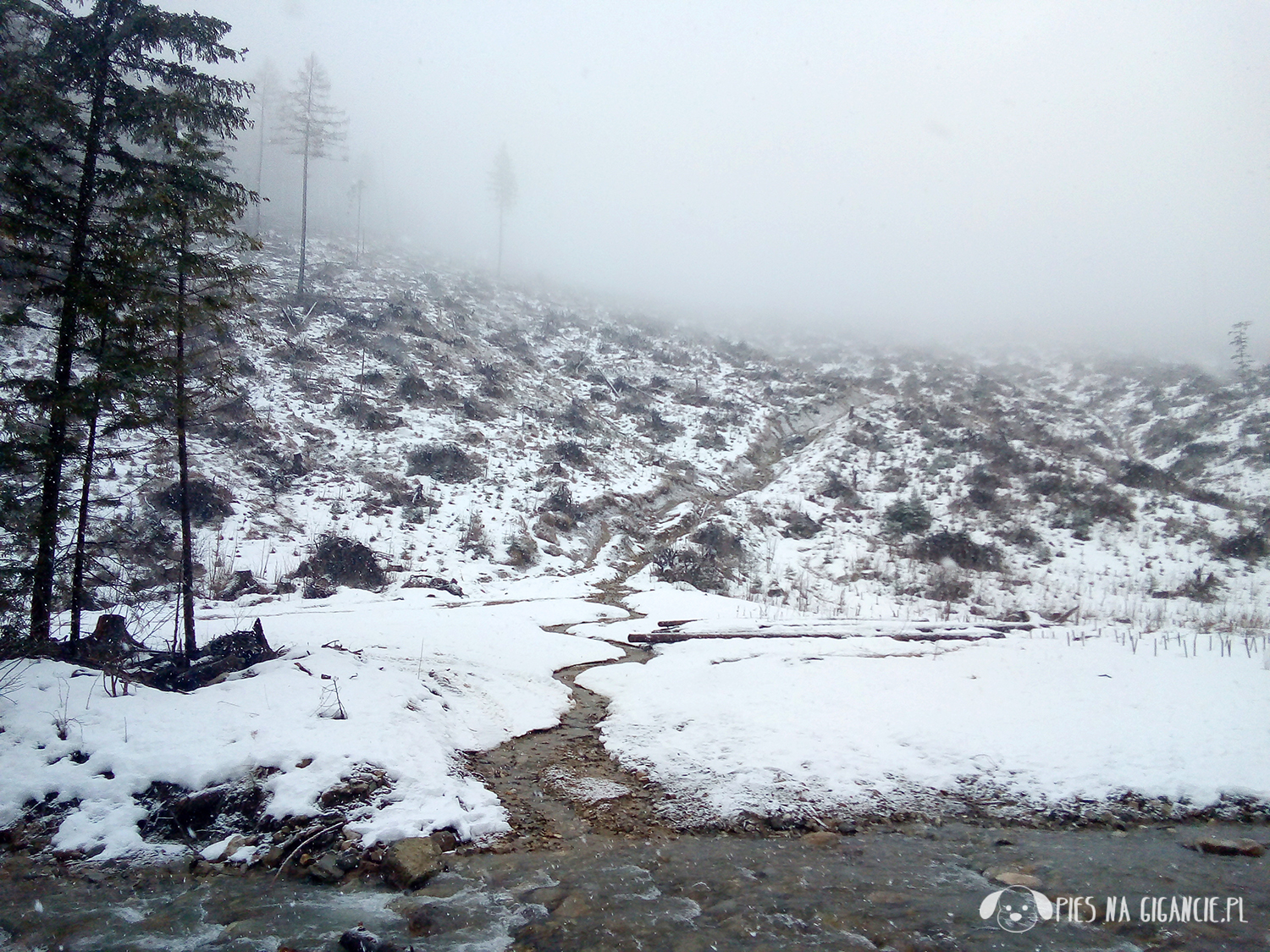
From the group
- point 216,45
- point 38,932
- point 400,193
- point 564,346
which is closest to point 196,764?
point 38,932

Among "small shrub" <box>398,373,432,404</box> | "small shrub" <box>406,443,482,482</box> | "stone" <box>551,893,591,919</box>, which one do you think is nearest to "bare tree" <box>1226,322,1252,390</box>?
"small shrub" <box>406,443,482,482</box>

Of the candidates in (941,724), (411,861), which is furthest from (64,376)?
(941,724)

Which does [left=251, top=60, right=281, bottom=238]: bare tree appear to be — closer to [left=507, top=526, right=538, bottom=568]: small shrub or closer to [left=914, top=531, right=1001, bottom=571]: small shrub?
[left=507, top=526, right=538, bottom=568]: small shrub

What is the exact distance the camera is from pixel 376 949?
4.29 m

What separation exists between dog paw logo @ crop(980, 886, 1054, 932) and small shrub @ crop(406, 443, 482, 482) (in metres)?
23.9

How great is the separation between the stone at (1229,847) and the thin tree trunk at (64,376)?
1328cm

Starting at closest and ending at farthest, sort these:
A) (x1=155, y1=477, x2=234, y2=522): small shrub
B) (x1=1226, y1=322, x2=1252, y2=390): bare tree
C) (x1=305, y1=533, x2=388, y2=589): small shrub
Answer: (x1=305, y1=533, x2=388, y2=589): small shrub → (x1=155, y1=477, x2=234, y2=522): small shrub → (x1=1226, y1=322, x2=1252, y2=390): bare tree

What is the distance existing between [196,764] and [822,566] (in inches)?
821

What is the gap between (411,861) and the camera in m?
5.27

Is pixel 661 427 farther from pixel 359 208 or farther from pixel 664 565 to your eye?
pixel 359 208

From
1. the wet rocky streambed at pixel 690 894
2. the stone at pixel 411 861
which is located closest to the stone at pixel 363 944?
the wet rocky streambed at pixel 690 894

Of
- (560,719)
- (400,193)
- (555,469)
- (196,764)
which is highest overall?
(400,193)

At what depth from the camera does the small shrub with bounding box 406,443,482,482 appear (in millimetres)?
26078

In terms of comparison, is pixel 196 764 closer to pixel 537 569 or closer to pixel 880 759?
pixel 880 759
